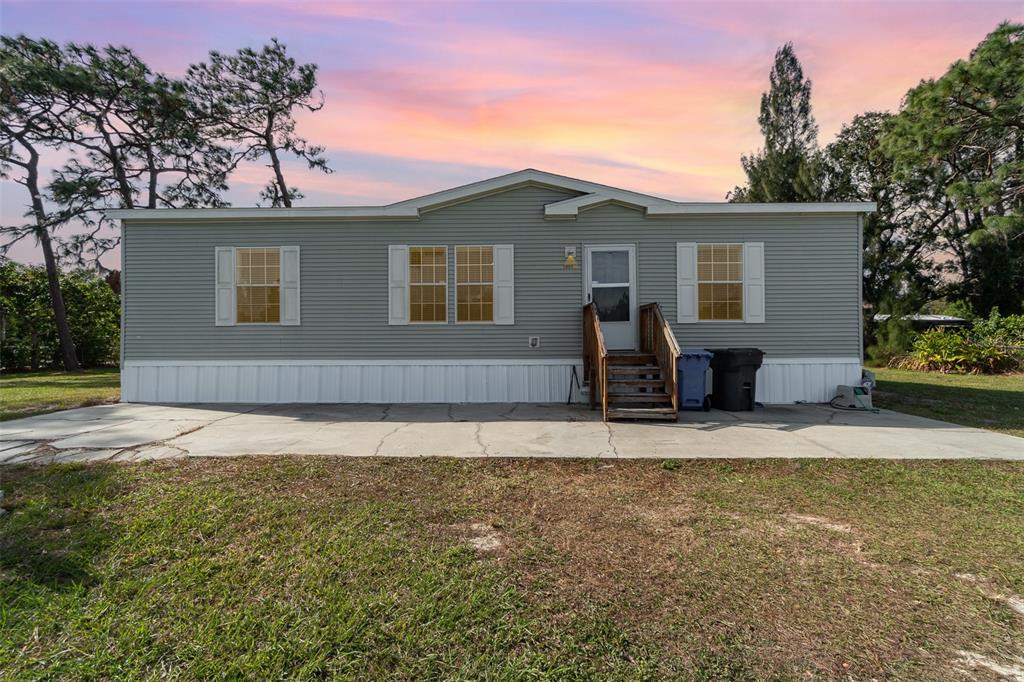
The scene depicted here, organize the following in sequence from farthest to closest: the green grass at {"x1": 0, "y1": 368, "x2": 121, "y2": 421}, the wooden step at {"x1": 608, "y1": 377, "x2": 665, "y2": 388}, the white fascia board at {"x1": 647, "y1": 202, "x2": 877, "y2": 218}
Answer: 1. the white fascia board at {"x1": 647, "y1": 202, "x2": 877, "y2": 218}
2. the green grass at {"x1": 0, "y1": 368, "x2": 121, "y2": 421}
3. the wooden step at {"x1": 608, "y1": 377, "x2": 665, "y2": 388}

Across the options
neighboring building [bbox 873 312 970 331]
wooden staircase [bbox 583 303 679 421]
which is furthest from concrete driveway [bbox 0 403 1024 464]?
neighboring building [bbox 873 312 970 331]

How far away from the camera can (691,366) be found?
7.79 meters

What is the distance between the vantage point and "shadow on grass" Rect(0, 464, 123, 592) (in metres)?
2.63

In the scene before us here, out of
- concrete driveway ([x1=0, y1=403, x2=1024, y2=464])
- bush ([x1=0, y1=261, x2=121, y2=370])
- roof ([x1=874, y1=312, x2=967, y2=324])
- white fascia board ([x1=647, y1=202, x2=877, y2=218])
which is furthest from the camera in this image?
roof ([x1=874, y1=312, x2=967, y2=324])

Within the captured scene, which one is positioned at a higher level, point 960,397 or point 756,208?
point 756,208

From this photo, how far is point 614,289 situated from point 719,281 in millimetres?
1907

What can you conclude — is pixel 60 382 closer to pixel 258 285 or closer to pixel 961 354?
pixel 258 285

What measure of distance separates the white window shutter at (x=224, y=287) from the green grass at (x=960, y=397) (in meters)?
11.7

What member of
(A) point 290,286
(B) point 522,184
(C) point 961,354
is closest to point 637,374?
(B) point 522,184

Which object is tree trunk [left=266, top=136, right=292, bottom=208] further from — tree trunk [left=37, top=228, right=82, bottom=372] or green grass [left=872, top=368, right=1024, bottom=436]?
green grass [left=872, top=368, right=1024, bottom=436]

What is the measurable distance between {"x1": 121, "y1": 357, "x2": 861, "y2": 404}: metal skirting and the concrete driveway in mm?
859

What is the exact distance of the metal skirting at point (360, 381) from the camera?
8797 mm

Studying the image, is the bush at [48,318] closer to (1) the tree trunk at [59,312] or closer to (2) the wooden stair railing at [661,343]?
(1) the tree trunk at [59,312]

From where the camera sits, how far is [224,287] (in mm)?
8891
